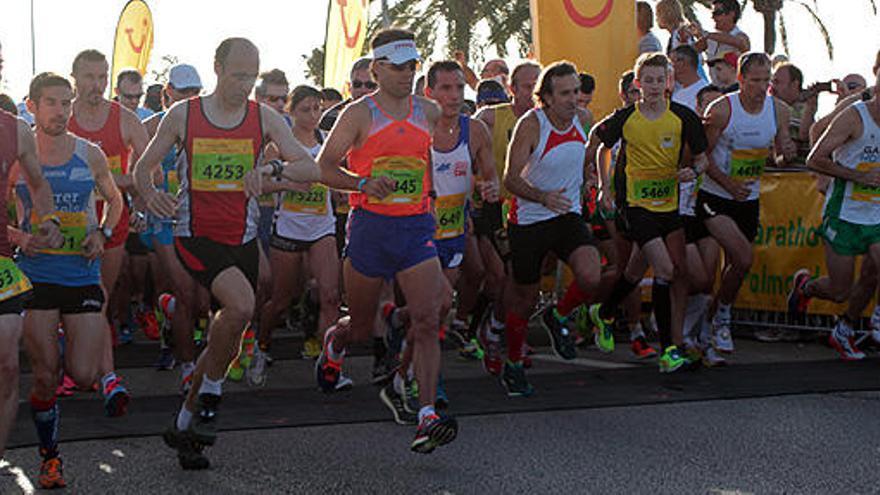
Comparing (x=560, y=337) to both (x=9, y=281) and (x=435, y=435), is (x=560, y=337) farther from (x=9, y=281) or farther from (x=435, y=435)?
(x=9, y=281)

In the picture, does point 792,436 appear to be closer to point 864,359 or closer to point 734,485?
point 734,485

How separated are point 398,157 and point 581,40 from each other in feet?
20.5

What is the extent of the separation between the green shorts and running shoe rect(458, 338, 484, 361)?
2.73 metres

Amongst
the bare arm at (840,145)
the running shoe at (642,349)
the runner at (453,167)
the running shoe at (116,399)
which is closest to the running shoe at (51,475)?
the running shoe at (116,399)

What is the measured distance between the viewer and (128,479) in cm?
646

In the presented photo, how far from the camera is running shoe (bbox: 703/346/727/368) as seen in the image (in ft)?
34.3

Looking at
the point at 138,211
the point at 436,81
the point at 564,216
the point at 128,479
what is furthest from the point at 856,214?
the point at 128,479

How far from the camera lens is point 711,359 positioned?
34.4 ft

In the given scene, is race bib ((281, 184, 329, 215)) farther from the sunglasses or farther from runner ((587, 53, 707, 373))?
runner ((587, 53, 707, 373))

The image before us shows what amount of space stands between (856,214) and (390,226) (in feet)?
14.3

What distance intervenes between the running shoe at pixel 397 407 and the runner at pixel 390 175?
2.58ft

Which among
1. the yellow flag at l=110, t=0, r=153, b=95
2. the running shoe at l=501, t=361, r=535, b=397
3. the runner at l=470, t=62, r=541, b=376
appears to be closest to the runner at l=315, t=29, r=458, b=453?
the running shoe at l=501, t=361, r=535, b=397

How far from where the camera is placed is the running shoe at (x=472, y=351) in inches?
447

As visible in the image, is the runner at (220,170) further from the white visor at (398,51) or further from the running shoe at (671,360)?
the running shoe at (671,360)
